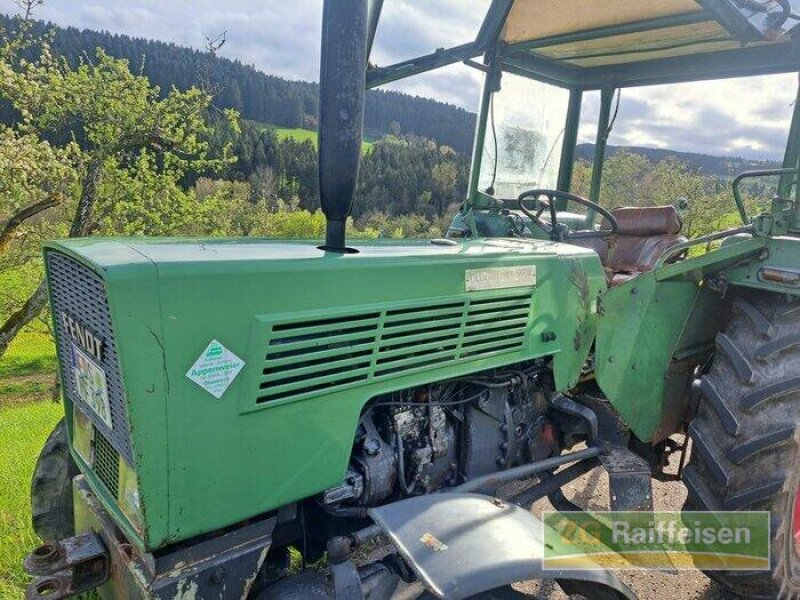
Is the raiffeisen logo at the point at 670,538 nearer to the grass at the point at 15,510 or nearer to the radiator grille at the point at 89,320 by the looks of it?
the radiator grille at the point at 89,320

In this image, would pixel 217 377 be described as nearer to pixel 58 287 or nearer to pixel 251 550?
pixel 251 550

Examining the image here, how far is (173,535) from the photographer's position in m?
1.48

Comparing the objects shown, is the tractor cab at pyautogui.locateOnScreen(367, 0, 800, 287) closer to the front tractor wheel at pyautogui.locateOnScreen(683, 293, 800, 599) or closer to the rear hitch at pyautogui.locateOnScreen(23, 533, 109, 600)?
the front tractor wheel at pyautogui.locateOnScreen(683, 293, 800, 599)

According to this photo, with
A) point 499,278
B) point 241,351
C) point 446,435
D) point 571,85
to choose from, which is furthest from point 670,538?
point 571,85

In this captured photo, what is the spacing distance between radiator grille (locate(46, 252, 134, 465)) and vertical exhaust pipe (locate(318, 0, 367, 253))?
68 centimetres

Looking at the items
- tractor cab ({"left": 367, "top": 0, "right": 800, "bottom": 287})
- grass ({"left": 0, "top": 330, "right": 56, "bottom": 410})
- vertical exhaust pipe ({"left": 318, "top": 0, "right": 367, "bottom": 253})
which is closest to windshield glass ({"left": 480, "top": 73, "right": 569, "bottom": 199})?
tractor cab ({"left": 367, "top": 0, "right": 800, "bottom": 287})

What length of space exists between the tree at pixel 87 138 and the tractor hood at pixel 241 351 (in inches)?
329

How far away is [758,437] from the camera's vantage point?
2.27m

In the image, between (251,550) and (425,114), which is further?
(425,114)

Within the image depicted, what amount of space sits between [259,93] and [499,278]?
178 ft

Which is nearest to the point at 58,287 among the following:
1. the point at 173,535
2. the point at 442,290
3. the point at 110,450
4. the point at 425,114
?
the point at 110,450

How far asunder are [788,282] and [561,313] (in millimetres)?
871

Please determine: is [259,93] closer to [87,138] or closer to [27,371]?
[27,371]

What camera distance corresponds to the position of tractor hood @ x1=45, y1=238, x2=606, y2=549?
1418 millimetres
